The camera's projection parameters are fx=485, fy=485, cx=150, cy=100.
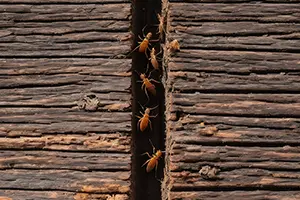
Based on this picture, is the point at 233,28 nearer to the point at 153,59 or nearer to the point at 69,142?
the point at 153,59

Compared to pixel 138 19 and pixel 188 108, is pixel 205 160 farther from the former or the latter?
pixel 138 19

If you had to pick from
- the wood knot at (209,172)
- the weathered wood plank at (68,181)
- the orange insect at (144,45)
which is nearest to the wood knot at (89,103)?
the weathered wood plank at (68,181)

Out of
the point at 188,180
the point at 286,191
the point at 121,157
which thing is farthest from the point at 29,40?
the point at 286,191

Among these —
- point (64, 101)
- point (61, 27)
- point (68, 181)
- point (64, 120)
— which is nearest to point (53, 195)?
point (68, 181)

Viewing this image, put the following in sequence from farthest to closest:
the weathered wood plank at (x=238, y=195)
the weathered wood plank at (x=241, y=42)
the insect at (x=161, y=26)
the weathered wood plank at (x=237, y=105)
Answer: the insect at (x=161, y=26), the weathered wood plank at (x=241, y=42), the weathered wood plank at (x=237, y=105), the weathered wood plank at (x=238, y=195)

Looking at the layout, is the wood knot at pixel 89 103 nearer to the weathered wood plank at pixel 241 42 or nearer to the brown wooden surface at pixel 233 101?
the brown wooden surface at pixel 233 101
